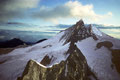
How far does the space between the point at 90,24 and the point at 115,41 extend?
22.1 m

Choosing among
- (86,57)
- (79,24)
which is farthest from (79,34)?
(86,57)

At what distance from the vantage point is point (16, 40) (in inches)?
6816

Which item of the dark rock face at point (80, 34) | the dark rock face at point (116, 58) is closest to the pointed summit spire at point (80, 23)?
the dark rock face at point (80, 34)

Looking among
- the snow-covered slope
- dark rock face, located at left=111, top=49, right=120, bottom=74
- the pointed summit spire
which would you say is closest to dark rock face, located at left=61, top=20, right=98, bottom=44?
the snow-covered slope

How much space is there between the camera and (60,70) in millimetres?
28047

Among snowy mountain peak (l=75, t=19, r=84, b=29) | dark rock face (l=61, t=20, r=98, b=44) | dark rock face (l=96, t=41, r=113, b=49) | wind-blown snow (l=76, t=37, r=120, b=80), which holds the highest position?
snowy mountain peak (l=75, t=19, r=84, b=29)

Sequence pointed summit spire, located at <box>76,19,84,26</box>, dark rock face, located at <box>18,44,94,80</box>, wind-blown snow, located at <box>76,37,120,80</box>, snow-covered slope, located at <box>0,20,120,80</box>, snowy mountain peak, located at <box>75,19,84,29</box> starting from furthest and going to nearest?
pointed summit spire, located at <box>76,19,84,26</box>, snowy mountain peak, located at <box>75,19,84,29</box>, wind-blown snow, located at <box>76,37,120,80</box>, snow-covered slope, located at <box>0,20,120,80</box>, dark rock face, located at <box>18,44,94,80</box>

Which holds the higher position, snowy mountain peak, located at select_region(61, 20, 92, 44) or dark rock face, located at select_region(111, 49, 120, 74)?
snowy mountain peak, located at select_region(61, 20, 92, 44)

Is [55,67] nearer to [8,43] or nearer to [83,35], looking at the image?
[83,35]

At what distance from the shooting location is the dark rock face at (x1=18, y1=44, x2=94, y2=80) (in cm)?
2441

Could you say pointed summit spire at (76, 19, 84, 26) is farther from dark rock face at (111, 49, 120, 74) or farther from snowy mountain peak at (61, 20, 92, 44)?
dark rock face at (111, 49, 120, 74)

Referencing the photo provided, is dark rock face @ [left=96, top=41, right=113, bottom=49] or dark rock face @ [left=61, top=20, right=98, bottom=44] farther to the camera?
dark rock face @ [left=61, top=20, right=98, bottom=44]

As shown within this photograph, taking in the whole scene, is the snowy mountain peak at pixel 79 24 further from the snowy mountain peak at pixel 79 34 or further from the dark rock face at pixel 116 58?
the dark rock face at pixel 116 58

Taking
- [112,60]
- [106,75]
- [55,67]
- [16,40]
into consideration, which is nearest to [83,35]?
[112,60]
